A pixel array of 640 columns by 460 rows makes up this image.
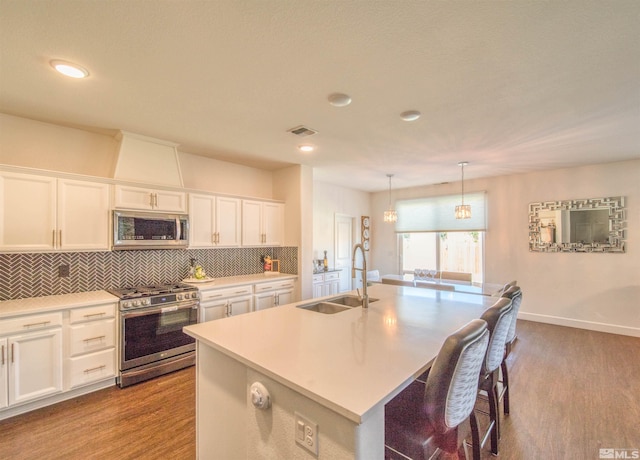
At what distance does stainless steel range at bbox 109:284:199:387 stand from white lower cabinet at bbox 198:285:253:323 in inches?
5.0

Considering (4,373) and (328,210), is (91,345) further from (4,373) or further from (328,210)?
(328,210)

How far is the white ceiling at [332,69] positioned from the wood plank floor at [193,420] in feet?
8.78

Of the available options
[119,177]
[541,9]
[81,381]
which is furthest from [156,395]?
[541,9]

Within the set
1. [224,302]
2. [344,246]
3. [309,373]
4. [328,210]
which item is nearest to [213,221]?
[224,302]

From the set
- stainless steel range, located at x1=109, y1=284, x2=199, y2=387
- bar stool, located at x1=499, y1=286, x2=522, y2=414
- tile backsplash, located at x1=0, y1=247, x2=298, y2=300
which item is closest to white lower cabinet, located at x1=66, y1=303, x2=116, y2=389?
stainless steel range, located at x1=109, y1=284, x2=199, y2=387

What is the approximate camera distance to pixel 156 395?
2.73 metres

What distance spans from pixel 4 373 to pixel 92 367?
0.59 m

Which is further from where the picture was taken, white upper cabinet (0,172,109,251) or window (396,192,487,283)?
window (396,192,487,283)

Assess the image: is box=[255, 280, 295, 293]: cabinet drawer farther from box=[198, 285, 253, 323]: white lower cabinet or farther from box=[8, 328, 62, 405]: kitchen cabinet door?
box=[8, 328, 62, 405]: kitchen cabinet door

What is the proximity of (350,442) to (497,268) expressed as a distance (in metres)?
5.68

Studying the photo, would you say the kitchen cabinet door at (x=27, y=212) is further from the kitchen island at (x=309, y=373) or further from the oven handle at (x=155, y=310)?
the kitchen island at (x=309, y=373)

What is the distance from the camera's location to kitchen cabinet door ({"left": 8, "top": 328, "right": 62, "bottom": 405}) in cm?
234

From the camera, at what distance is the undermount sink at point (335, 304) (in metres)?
2.56
